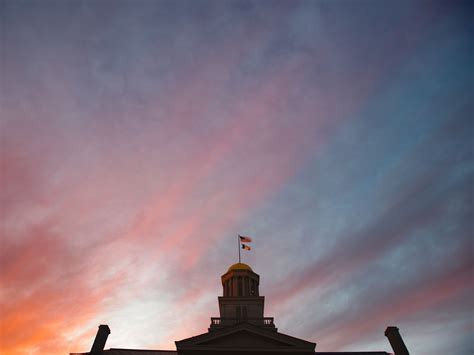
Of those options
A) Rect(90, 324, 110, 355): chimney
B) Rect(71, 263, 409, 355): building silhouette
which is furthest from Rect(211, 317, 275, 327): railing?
Rect(90, 324, 110, 355): chimney

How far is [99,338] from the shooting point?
35.4 metres

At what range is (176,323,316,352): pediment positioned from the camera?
32.7m

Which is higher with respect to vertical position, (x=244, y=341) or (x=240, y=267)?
(x=240, y=267)

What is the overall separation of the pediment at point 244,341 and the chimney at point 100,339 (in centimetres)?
783

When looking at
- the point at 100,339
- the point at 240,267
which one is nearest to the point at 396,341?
the point at 240,267

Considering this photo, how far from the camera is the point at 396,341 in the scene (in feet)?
117

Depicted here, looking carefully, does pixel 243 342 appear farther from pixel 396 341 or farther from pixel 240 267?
pixel 396 341

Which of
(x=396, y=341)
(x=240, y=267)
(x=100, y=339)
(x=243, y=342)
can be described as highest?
(x=240, y=267)

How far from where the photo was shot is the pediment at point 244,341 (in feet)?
107

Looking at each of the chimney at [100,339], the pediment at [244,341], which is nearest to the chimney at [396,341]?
the pediment at [244,341]

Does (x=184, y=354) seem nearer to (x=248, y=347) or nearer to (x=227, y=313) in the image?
(x=248, y=347)

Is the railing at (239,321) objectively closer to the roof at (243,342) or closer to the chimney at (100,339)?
the roof at (243,342)

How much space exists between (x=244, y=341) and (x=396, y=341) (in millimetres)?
14562

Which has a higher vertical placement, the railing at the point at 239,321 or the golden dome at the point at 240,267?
the golden dome at the point at 240,267
